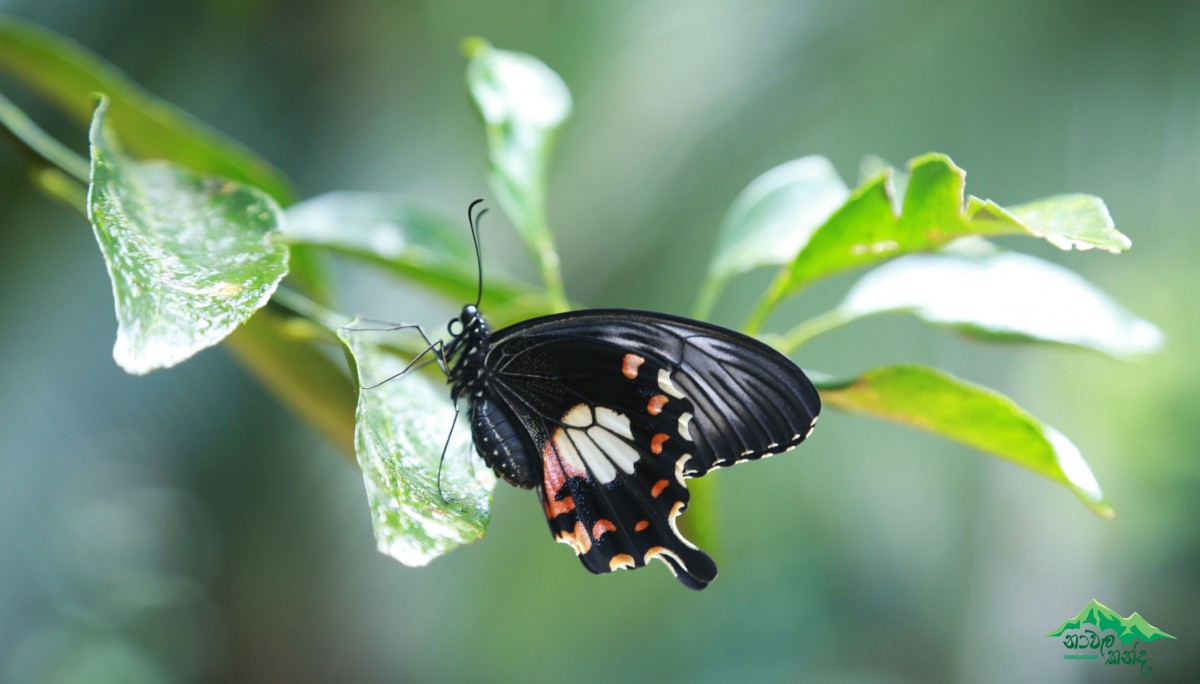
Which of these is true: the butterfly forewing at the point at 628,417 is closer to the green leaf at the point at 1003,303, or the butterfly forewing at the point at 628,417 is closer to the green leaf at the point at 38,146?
the green leaf at the point at 1003,303

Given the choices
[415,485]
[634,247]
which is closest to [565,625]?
[634,247]

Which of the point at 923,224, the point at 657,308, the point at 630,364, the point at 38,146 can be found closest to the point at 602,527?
the point at 630,364

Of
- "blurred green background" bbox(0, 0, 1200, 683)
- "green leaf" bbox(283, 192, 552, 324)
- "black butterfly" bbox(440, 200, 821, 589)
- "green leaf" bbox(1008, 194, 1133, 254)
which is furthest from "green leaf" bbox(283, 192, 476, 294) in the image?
"blurred green background" bbox(0, 0, 1200, 683)

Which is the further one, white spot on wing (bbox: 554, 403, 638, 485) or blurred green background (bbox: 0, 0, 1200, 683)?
blurred green background (bbox: 0, 0, 1200, 683)

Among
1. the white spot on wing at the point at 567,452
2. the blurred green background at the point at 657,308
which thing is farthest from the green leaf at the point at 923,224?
the blurred green background at the point at 657,308

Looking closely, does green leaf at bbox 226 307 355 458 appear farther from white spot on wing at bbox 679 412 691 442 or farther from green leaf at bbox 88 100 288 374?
white spot on wing at bbox 679 412 691 442

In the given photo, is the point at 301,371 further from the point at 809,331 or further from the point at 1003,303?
the point at 1003,303

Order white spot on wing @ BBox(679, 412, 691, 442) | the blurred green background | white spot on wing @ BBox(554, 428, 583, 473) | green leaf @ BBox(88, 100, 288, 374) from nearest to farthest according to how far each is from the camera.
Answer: green leaf @ BBox(88, 100, 288, 374) < white spot on wing @ BBox(679, 412, 691, 442) < white spot on wing @ BBox(554, 428, 583, 473) < the blurred green background
